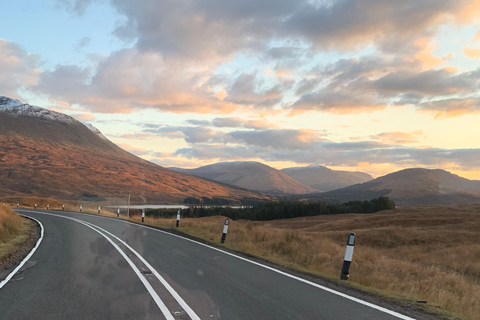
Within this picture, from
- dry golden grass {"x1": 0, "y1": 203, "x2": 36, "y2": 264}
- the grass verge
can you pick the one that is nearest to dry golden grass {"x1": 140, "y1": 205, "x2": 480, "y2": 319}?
the grass verge

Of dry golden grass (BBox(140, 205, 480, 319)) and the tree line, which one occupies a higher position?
dry golden grass (BBox(140, 205, 480, 319))

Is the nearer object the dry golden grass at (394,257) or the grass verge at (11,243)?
the dry golden grass at (394,257)

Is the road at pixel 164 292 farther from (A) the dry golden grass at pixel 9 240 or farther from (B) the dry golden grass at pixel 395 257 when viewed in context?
(B) the dry golden grass at pixel 395 257

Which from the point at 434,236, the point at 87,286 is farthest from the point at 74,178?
the point at 87,286

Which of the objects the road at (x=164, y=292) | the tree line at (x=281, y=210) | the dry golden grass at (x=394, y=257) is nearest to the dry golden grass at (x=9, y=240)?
the road at (x=164, y=292)

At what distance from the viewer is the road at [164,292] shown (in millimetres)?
6102

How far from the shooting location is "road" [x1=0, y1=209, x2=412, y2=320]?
6102mm

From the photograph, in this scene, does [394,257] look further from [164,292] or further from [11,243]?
[11,243]

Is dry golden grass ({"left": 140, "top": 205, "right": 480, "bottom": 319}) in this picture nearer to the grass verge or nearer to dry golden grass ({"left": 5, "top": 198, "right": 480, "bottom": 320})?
dry golden grass ({"left": 5, "top": 198, "right": 480, "bottom": 320})

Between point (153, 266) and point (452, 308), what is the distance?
25.0 ft

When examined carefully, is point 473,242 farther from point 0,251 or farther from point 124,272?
point 0,251

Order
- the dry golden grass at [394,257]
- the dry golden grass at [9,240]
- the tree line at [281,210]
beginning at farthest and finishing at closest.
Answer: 1. the tree line at [281,210]
2. the dry golden grass at [9,240]
3. the dry golden grass at [394,257]

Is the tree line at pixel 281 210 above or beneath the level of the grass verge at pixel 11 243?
beneath

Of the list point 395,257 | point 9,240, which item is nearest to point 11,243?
point 9,240
